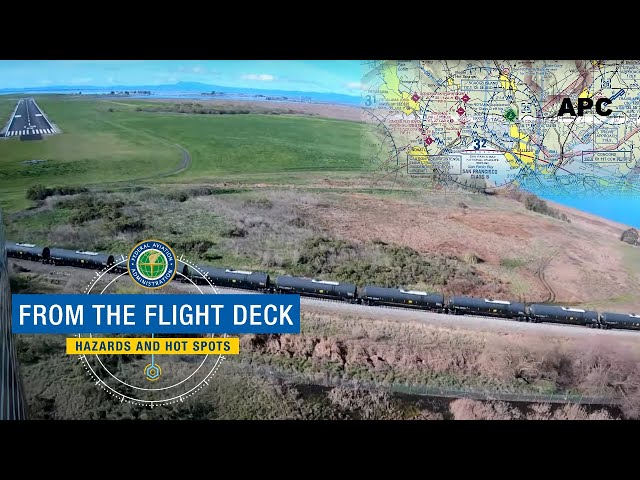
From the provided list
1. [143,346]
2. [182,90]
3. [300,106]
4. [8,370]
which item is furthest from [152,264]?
[300,106]

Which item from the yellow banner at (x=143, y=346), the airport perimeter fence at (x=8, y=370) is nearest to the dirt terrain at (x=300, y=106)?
the airport perimeter fence at (x=8, y=370)

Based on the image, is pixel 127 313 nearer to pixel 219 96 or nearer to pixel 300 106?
pixel 219 96

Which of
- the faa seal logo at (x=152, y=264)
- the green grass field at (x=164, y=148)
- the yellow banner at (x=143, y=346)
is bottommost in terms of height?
the yellow banner at (x=143, y=346)

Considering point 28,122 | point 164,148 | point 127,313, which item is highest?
point 28,122

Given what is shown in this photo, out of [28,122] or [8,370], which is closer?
[8,370]

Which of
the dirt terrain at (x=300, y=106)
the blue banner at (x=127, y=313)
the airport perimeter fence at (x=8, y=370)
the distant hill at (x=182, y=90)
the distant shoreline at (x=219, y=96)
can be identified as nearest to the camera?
the airport perimeter fence at (x=8, y=370)
